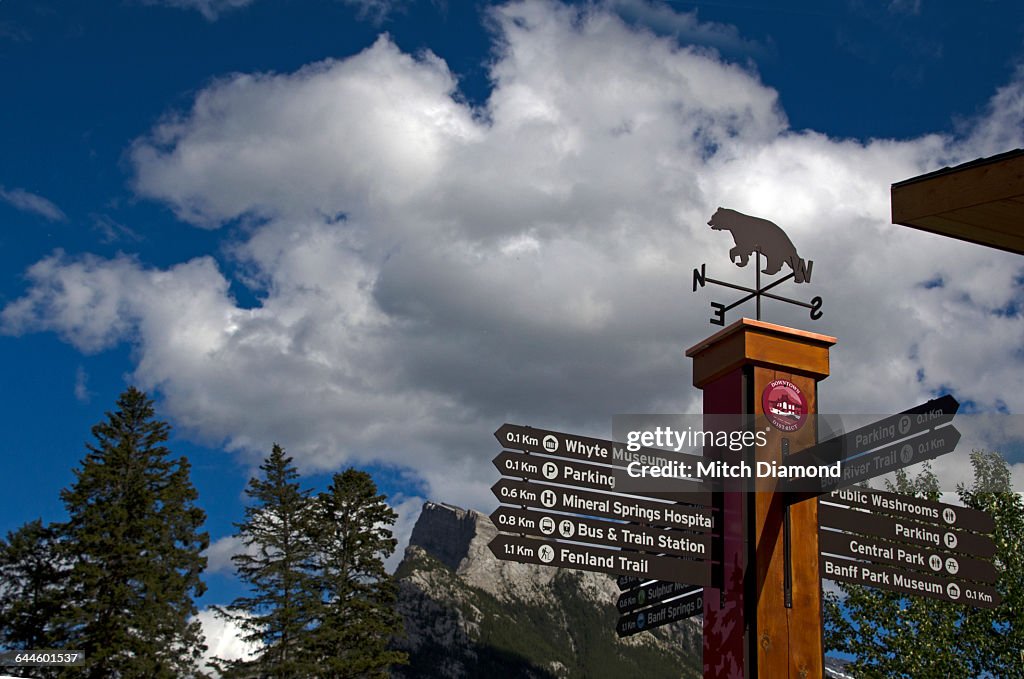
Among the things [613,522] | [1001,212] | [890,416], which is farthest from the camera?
[613,522]

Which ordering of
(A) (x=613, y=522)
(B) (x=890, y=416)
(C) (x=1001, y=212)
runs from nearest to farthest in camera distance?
(C) (x=1001, y=212)
(B) (x=890, y=416)
(A) (x=613, y=522)

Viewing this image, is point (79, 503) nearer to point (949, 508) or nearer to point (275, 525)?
point (275, 525)

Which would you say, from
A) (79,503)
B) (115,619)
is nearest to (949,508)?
(115,619)

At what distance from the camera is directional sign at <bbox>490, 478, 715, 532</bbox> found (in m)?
9.33

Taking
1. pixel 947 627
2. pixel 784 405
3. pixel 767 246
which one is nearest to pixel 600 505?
pixel 784 405

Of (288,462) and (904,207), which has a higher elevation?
(288,462)

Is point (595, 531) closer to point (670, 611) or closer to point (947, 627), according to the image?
point (670, 611)

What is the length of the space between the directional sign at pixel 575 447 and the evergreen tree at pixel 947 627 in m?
17.2

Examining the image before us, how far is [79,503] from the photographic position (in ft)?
135

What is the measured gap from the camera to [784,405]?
410 inches

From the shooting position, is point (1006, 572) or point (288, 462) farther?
point (288, 462)

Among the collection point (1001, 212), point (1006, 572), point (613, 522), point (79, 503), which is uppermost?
point (79, 503)

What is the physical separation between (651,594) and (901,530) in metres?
2.47

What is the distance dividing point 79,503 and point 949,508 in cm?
3739
